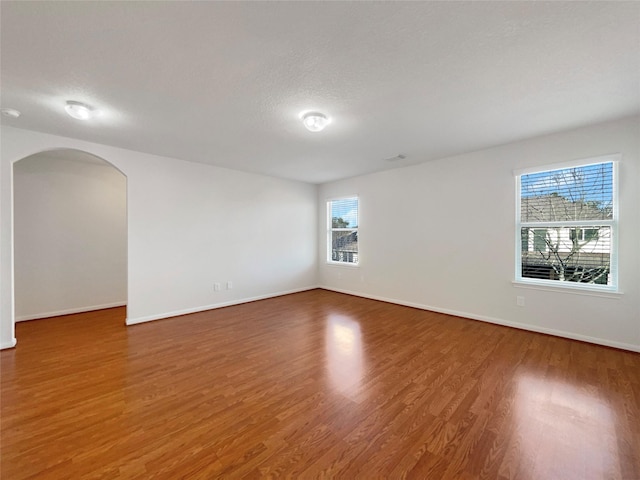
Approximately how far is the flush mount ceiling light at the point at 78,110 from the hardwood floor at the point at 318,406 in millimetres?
2495

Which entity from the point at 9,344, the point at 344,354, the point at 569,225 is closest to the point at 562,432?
the point at 344,354

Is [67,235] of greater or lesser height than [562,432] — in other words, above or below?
above

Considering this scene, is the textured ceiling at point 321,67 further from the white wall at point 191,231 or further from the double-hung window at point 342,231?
the double-hung window at point 342,231

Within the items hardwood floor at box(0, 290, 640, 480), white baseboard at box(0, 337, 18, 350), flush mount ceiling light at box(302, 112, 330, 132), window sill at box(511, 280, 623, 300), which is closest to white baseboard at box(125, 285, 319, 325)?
hardwood floor at box(0, 290, 640, 480)

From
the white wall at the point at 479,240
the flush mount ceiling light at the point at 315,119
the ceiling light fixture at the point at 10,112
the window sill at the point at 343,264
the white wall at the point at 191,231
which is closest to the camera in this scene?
the ceiling light fixture at the point at 10,112

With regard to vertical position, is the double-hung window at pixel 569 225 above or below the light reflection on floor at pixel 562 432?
above

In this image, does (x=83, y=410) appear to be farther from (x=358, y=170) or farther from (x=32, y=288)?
(x=358, y=170)

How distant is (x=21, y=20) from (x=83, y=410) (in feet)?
8.48

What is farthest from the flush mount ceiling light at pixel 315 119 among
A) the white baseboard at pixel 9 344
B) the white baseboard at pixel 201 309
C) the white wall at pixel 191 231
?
the white baseboard at pixel 9 344

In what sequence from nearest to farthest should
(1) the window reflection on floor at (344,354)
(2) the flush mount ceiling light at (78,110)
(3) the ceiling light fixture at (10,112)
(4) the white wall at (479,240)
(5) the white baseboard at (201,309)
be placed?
(1) the window reflection on floor at (344,354)
(2) the flush mount ceiling light at (78,110)
(3) the ceiling light fixture at (10,112)
(4) the white wall at (479,240)
(5) the white baseboard at (201,309)

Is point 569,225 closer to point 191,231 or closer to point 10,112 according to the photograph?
point 191,231

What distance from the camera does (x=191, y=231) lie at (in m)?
4.40

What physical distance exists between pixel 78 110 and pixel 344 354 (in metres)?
3.61

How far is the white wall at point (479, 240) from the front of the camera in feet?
9.45
